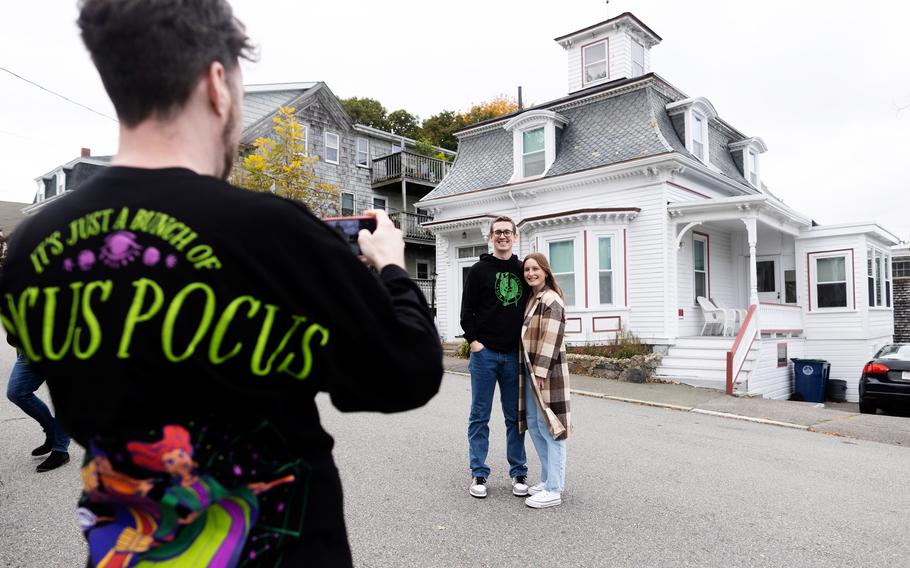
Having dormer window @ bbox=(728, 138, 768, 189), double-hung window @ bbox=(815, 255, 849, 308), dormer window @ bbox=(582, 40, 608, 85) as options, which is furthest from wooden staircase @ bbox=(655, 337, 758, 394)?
dormer window @ bbox=(582, 40, 608, 85)

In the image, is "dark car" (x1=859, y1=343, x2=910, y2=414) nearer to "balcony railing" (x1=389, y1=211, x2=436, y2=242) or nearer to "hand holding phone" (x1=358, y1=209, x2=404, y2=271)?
"hand holding phone" (x1=358, y1=209, x2=404, y2=271)

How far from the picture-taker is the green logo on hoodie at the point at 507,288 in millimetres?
4914

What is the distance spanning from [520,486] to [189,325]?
4.18 meters

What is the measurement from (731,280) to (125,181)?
58.3 feet

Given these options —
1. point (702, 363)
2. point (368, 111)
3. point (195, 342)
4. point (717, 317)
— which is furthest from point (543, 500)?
point (368, 111)

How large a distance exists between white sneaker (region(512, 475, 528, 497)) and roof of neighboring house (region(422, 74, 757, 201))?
34.7ft

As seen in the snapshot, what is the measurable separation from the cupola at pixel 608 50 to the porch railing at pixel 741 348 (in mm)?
8473

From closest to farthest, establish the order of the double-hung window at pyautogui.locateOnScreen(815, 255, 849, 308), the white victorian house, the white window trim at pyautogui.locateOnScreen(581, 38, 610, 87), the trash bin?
A: 1. the white victorian house
2. the trash bin
3. the double-hung window at pyautogui.locateOnScreen(815, 255, 849, 308)
4. the white window trim at pyautogui.locateOnScreen(581, 38, 610, 87)

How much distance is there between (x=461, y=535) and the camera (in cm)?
393

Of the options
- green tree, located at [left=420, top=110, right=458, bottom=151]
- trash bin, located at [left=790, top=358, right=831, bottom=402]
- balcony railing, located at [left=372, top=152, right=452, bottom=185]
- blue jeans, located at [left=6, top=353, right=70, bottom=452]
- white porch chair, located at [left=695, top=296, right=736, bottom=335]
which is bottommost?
trash bin, located at [left=790, top=358, right=831, bottom=402]

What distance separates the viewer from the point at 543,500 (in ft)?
14.5

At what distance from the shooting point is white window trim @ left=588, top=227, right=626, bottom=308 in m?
14.0

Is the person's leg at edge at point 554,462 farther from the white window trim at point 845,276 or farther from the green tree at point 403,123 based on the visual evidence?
the green tree at point 403,123

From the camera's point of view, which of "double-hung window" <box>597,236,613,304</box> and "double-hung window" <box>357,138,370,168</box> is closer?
"double-hung window" <box>597,236,613,304</box>
